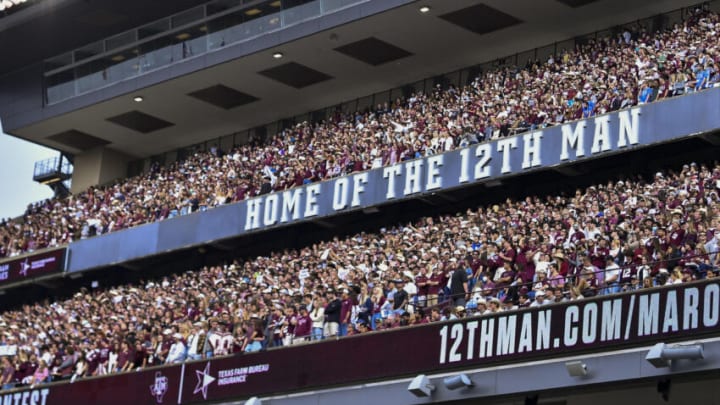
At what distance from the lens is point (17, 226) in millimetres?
45188

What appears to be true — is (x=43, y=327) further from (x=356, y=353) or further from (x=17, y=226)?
(x=356, y=353)

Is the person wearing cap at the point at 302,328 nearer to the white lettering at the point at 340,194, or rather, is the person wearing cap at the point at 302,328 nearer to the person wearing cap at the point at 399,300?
the person wearing cap at the point at 399,300

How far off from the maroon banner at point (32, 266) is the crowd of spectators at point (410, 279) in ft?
20.2

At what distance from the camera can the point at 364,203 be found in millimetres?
→ 33531

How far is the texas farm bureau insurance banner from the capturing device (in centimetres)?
2016

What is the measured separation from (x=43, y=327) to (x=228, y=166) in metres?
7.54

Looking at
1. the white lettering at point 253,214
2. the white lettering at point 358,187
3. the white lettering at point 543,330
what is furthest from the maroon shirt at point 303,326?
the white lettering at point 253,214

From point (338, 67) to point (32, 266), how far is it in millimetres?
11751

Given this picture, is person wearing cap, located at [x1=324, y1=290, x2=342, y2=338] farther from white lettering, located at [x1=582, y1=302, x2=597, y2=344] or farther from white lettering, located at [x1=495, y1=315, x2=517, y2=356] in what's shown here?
white lettering, located at [x1=582, y1=302, x2=597, y2=344]

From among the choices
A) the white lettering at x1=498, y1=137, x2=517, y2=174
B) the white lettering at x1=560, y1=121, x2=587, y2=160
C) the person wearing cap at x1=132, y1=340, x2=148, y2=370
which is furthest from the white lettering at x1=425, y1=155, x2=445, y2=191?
the person wearing cap at x1=132, y1=340, x2=148, y2=370

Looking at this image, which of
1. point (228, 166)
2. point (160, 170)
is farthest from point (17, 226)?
point (228, 166)

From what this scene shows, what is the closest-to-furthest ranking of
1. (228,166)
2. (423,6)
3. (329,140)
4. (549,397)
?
(549,397) → (423,6) → (329,140) → (228,166)

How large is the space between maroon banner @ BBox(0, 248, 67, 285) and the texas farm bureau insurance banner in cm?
1159

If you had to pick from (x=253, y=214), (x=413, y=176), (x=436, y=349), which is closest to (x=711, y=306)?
(x=436, y=349)
